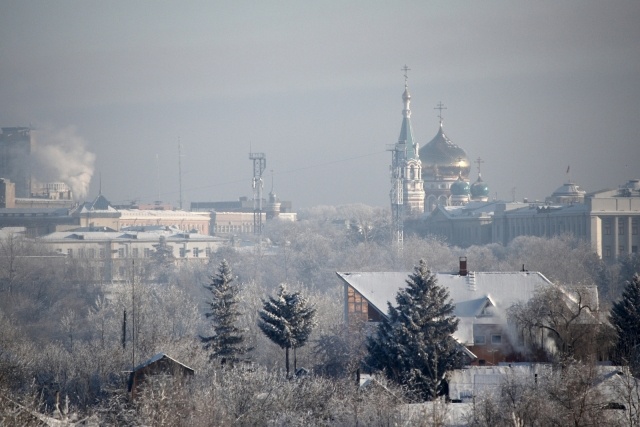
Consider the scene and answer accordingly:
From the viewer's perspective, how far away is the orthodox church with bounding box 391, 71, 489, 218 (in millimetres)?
163375

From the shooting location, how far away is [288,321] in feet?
156

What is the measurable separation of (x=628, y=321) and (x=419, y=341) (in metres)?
7.52

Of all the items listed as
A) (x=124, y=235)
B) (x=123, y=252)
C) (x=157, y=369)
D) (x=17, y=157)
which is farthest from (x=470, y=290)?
(x=17, y=157)

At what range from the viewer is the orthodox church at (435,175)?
16338 centimetres

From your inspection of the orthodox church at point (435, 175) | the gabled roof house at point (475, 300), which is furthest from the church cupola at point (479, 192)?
the gabled roof house at point (475, 300)

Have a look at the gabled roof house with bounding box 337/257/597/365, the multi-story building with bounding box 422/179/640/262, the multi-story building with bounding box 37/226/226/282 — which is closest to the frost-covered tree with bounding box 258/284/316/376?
the gabled roof house with bounding box 337/257/597/365

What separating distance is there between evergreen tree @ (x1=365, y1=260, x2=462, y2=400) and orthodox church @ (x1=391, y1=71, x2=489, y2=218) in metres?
117

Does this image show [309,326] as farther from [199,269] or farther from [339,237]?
[339,237]

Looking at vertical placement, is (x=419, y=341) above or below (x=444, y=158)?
below

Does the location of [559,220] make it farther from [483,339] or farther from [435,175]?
[483,339]

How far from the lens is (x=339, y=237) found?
13550 centimetres

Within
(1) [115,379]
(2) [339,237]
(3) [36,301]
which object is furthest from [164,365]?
(2) [339,237]

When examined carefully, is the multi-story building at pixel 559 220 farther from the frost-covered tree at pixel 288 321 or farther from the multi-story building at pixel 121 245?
the frost-covered tree at pixel 288 321

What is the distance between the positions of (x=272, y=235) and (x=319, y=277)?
57.8 m
